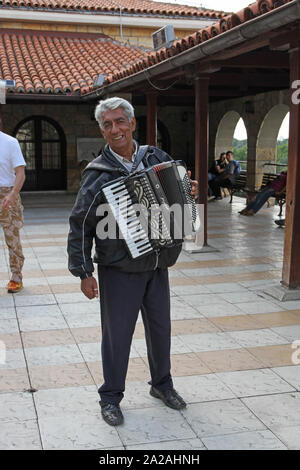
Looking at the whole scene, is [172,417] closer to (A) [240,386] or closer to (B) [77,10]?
(A) [240,386]

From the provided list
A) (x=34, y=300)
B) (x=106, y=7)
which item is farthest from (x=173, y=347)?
(x=106, y=7)

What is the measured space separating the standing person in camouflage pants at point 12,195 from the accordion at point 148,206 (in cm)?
249

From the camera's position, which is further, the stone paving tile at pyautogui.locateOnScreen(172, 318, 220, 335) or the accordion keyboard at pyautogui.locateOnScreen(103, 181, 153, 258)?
the stone paving tile at pyautogui.locateOnScreen(172, 318, 220, 335)

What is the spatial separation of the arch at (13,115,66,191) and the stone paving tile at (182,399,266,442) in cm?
1312

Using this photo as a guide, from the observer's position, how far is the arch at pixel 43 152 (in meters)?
15.5

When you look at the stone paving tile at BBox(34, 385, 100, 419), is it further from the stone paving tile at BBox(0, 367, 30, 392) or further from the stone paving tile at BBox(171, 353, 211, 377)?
the stone paving tile at BBox(171, 353, 211, 377)

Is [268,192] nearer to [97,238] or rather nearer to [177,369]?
[177,369]

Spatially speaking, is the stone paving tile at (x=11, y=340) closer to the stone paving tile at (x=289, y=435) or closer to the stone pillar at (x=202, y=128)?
the stone paving tile at (x=289, y=435)

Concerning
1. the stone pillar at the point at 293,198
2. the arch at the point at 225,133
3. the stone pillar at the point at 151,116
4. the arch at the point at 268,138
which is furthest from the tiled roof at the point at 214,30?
the arch at the point at 225,133

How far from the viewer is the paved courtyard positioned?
9.36 feet

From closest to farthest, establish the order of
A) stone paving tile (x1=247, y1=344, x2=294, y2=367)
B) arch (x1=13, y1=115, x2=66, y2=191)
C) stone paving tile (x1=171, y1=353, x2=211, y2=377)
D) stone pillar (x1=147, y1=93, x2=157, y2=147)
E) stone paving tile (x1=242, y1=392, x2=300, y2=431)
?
stone paving tile (x1=242, y1=392, x2=300, y2=431) < stone paving tile (x1=171, y1=353, x2=211, y2=377) < stone paving tile (x1=247, y1=344, x2=294, y2=367) < stone pillar (x1=147, y1=93, x2=157, y2=147) < arch (x1=13, y1=115, x2=66, y2=191)

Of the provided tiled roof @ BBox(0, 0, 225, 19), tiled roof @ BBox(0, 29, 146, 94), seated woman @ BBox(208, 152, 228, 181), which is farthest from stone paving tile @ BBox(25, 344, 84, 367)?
tiled roof @ BBox(0, 0, 225, 19)
